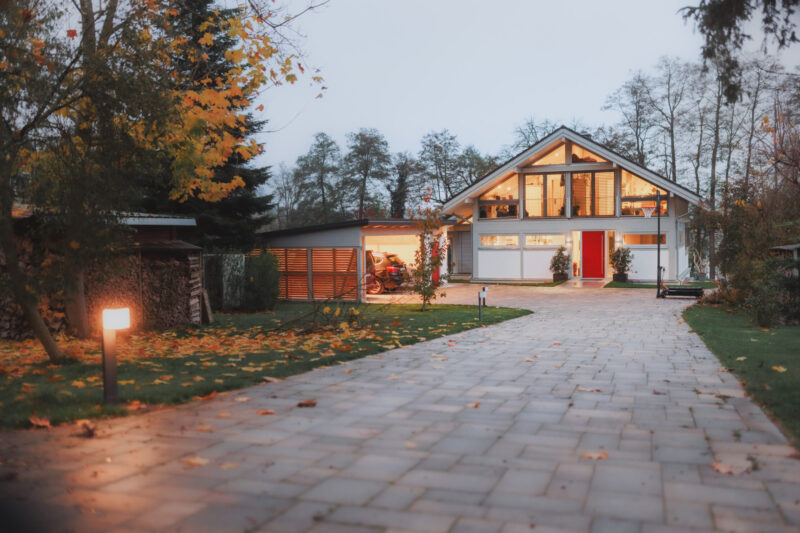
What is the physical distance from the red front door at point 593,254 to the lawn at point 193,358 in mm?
17235

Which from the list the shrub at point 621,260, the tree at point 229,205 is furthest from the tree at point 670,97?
the tree at point 229,205

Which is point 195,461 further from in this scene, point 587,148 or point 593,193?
point 593,193

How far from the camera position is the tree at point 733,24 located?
5742 mm

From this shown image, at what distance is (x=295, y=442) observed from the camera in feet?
14.3

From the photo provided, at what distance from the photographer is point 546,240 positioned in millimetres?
30297

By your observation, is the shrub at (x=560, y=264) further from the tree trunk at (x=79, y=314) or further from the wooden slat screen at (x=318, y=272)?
the tree trunk at (x=79, y=314)

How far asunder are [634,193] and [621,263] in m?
3.67

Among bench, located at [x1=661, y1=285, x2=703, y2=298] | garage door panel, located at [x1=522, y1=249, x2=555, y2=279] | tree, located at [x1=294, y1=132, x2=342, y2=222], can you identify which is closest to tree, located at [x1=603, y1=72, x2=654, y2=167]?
garage door panel, located at [x1=522, y1=249, x2=555, y2=279]

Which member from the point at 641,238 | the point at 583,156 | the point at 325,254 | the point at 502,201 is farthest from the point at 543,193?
the point at 325,254

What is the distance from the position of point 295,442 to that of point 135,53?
18.2ft

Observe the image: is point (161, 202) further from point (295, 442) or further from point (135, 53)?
point (295, 442)

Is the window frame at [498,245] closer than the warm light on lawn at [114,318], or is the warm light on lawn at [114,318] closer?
the warm light on lawn at [114,318]

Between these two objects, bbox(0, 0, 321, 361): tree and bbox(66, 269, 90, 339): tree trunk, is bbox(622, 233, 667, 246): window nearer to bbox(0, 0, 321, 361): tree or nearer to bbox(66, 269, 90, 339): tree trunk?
bbox(66, 269, 90, 339): tree trunk

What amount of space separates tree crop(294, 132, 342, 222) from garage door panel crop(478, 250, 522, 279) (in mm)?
17953
